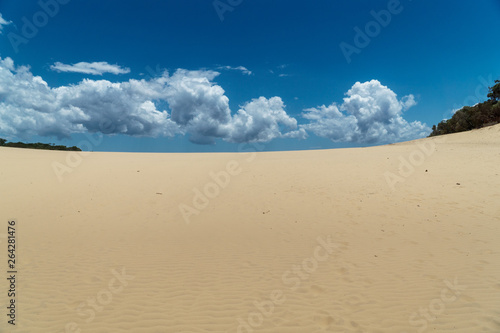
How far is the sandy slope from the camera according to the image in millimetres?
5164

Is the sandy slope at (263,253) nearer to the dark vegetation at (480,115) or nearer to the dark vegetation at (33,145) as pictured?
the dark vegetation at (480,115)

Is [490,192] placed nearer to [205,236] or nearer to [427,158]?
[427,158]

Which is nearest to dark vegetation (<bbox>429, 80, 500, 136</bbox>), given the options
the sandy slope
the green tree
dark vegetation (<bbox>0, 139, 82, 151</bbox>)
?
the green tree

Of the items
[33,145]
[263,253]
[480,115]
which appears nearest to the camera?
[263,253]

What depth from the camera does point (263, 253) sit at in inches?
323

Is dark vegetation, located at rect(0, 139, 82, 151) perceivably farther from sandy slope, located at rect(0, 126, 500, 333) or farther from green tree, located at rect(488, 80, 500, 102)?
green tree, located at rect(488, 80, 500, 102)

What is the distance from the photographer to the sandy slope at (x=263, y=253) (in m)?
5.16

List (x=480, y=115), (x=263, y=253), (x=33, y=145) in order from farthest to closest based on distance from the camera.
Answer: (x=33, y=145)
(x=480, y=115)
(x=263, y=253)

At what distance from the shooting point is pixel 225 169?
21.6 m

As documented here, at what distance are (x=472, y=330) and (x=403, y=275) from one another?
1.97 metres

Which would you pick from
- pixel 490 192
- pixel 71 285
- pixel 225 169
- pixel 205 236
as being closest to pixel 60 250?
pixel 71 285

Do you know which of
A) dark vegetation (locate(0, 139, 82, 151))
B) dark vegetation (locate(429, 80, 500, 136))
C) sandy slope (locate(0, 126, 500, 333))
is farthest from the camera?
dark vegetation (locate(0, 139, 82, 151))

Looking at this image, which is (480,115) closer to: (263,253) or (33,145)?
(263,253)

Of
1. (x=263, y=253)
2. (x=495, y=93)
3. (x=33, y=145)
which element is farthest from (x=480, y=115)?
(x=33, y=145)
